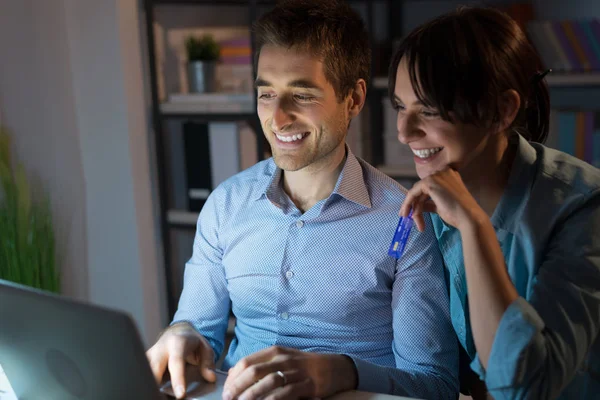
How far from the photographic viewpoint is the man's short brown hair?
1.53 metres

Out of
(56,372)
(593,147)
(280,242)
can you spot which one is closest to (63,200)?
(280,242)

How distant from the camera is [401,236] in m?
1.40

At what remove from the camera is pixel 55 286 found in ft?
7.88

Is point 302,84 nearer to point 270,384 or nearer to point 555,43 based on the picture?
point 270,384

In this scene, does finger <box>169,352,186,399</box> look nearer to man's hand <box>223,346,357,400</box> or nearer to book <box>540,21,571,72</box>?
man's hand <box>223,346,357,400</box>

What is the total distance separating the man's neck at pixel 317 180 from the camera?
5.20 ft

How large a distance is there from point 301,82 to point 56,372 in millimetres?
793

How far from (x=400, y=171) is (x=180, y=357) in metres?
1.72

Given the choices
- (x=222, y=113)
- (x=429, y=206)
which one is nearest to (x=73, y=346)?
(x=429, y=206)

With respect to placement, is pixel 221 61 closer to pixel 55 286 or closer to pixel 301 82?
pixel 55 286

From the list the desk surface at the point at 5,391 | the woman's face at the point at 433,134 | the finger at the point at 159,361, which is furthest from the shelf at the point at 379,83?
the desk surface at the point at 5,391

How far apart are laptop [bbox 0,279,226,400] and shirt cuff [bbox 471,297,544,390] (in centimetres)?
49

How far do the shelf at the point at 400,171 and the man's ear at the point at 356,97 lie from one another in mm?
1115

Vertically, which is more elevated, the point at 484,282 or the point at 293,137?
the point at 293,137
